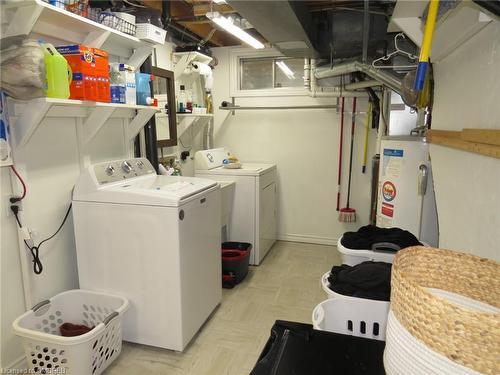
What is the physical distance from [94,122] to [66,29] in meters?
0.56

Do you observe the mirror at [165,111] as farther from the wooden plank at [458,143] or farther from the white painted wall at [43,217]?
the wooden plank at [458,143]

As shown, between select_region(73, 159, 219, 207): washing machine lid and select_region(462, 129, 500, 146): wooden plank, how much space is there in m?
1.41

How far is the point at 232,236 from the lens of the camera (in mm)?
3533

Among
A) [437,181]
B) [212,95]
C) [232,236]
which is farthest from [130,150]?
[437,181]

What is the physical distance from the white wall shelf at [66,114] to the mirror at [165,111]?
1.49 ft

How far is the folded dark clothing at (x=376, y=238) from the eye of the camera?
5.98 feet

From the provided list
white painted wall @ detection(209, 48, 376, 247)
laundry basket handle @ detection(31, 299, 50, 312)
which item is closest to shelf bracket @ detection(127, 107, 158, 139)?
laundry basket handle @ detection(31, 299, 50, 312)

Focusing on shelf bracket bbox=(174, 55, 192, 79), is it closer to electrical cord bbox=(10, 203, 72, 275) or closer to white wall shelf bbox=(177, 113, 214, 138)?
white wall shelf bbox=(177, 113, 214, 138)

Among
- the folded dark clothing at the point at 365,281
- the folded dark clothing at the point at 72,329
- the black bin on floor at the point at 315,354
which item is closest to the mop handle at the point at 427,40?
the black bin on floor at the point at 315,354

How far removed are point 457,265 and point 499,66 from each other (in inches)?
26.7

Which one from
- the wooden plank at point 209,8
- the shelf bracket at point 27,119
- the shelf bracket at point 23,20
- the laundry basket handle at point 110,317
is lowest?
the laundry basket handle at point 110,317

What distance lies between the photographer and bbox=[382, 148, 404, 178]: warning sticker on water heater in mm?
2477

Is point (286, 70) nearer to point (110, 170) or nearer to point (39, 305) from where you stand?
point (110, 170)

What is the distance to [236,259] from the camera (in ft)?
9.89
